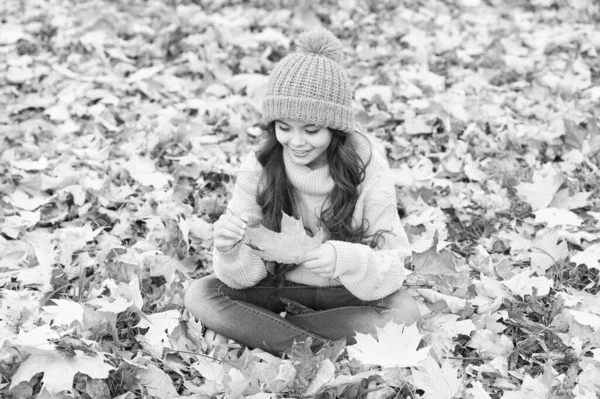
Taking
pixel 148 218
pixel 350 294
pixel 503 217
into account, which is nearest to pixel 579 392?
pixel 350 294

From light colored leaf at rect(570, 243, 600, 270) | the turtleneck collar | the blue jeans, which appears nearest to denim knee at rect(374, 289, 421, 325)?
the blue jeans

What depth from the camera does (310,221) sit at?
2348 mm

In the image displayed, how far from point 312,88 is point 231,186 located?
1.11m

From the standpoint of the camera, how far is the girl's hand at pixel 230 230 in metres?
2.06

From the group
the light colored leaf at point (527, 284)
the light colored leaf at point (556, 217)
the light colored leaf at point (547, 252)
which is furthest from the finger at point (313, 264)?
the light colored leaf at point (556, 217)

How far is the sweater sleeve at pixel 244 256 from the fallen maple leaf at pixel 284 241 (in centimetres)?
16

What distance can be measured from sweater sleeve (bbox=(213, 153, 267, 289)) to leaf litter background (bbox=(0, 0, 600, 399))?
0.19m

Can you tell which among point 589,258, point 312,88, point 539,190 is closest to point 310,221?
point 312,88

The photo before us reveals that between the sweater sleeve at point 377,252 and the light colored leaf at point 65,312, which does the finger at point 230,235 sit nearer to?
the sweater sleeve at point 377,252

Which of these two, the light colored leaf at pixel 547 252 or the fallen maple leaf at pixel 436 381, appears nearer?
the fallen maple leaf at pixel 436 381

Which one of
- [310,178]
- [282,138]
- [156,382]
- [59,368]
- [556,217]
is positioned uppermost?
[282,138]

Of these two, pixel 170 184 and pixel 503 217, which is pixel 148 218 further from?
pixel 503 217

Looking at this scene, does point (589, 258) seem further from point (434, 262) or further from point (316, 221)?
point (316, 221)

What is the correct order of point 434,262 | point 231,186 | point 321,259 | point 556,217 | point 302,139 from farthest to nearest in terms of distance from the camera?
1. point 231,186
2. point 556,217
3. point 434,262
4. point 302,139
5. point 321,259
